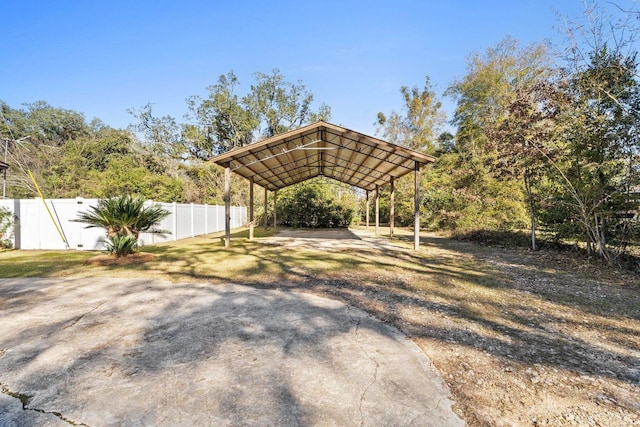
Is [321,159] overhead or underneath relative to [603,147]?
overhead

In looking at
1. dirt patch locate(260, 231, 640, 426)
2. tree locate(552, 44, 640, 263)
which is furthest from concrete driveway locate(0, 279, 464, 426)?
tree locate(552, 44, 640, 263)

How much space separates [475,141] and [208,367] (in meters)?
17.9

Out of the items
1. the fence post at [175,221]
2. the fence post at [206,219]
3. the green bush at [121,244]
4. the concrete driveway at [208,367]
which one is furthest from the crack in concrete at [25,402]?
the fence post at [206,219]

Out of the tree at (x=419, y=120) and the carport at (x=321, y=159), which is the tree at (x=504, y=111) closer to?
the carport at (x=321, y=159)

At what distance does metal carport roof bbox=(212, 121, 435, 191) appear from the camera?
29.2ft

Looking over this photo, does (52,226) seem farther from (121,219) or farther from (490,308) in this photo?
(490,308)

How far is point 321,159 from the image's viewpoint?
13.1 meters

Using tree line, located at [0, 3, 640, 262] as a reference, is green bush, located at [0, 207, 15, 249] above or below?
below

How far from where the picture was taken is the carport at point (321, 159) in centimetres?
891

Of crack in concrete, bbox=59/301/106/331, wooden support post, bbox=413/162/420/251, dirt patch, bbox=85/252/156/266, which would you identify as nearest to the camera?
crack in concrete, bbox=59/301/106/331

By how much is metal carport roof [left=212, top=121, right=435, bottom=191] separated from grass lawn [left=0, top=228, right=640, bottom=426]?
10.2ft

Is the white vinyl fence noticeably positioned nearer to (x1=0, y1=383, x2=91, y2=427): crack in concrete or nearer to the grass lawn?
the grass lawn

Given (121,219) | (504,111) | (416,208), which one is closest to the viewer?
(121,219)

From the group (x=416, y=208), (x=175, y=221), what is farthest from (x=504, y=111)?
(x=175, y=221)
